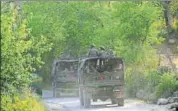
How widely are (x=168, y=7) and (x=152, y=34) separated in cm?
373

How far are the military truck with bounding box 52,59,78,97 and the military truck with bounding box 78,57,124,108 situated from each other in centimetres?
182

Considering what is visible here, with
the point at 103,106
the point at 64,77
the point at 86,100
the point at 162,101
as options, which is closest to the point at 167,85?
the point at 162,101

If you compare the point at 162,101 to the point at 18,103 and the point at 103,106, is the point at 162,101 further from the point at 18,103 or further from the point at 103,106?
the point at 18,103

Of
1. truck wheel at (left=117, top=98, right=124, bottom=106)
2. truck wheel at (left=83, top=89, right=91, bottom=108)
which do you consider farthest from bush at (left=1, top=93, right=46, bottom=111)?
truck wheel at (left=117, top=98, right=124, bottom=106)

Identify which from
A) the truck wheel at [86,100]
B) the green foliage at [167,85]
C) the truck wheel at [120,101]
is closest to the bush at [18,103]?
the truck wheel at [86,100]

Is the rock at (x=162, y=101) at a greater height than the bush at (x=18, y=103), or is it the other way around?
the bush at (x=18, y=103)

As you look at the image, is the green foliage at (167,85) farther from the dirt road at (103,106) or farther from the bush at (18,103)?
the bush at (18,103)

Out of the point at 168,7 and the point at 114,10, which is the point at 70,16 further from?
the point at 168,7

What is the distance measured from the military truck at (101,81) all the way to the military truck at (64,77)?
1815 millimetres

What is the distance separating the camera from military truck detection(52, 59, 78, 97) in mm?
A: 13062

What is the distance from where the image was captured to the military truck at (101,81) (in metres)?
11.0

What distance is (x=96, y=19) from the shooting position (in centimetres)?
1675

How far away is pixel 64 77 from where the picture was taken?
1327cm

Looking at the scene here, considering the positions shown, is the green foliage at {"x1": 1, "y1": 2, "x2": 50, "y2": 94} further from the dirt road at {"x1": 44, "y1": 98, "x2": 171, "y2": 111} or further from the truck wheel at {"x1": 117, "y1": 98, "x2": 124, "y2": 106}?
the truck wheel at {"x1": 117, "y1": 98, "x2": 124, "y2": 106}
